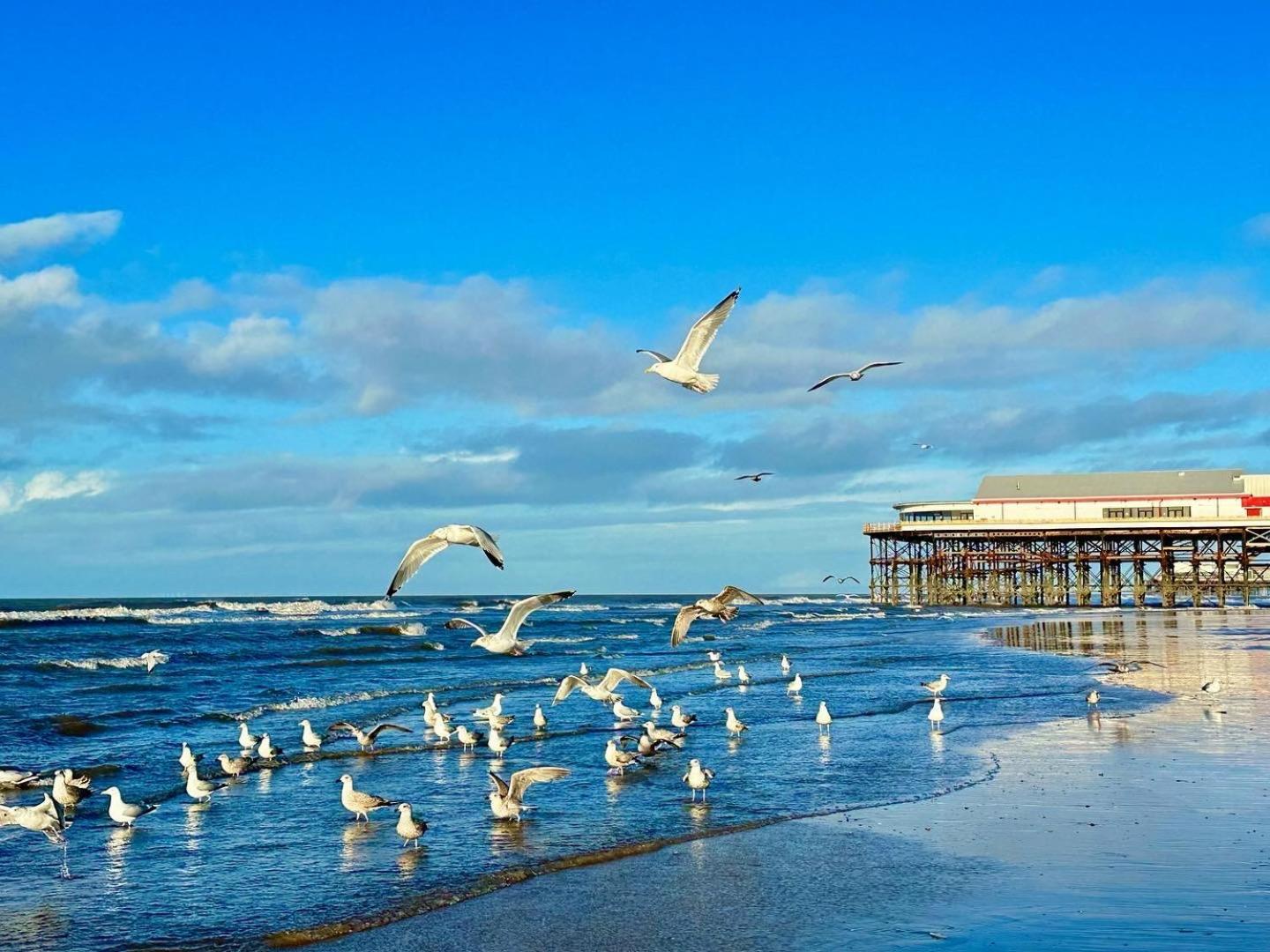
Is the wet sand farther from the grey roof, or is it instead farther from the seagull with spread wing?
the grey roof

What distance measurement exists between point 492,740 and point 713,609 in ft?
13.0

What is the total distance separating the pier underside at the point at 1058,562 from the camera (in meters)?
73.3

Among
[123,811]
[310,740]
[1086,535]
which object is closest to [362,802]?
[123,811]

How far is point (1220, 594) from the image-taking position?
72938 millimetres

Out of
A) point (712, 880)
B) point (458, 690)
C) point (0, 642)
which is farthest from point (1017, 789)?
point (0, 642)

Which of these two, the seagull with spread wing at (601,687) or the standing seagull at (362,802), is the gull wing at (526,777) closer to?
the standing seagull at (362,802)

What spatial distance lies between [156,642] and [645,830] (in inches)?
1466

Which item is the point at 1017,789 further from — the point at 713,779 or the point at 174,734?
the point at 174,734

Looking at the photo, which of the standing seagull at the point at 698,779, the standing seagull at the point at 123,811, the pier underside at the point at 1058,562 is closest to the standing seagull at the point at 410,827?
the standing seagull at the point at 123,811

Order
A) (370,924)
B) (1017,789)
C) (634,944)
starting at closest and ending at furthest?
(634,944) < (370,924) < (1017,789)

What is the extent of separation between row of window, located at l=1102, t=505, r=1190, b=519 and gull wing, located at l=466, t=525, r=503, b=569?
69.7m

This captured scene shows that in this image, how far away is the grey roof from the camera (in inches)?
2995

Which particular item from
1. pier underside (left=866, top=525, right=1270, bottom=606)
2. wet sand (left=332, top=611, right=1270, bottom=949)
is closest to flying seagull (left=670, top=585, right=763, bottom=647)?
wet sand (left=332, top=611, right=1270, bottom=949)

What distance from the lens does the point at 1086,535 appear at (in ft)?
241
